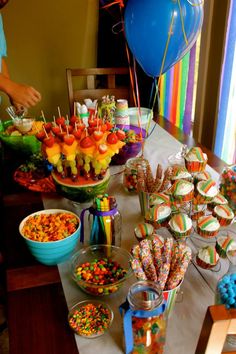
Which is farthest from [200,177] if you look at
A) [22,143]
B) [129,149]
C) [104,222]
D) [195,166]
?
[22,143]

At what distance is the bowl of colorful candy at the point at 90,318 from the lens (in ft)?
2.38

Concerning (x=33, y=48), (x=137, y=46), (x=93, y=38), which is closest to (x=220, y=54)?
(x=137, y=46)

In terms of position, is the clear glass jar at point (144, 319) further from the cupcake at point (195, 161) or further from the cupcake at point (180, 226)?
the cupcake at point (195, 161)

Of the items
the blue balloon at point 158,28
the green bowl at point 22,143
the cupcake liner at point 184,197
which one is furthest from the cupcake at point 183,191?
the green bowl at point 22,143

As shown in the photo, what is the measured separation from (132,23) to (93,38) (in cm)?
194

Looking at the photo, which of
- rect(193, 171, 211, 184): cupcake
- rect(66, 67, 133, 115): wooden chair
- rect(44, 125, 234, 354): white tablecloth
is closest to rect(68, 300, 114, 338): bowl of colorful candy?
rect(44, 125, 234, 354): white tablecloth

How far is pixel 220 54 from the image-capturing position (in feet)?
6.38

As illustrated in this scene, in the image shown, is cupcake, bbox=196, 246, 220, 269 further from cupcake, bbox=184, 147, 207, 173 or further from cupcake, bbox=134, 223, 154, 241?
cupcake, bbox=184, 147, 207, 173

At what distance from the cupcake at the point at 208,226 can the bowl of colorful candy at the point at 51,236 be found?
12.8 inches

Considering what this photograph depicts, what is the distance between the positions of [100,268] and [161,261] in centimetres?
16

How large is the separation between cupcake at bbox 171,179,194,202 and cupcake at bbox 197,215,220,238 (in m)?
0.08

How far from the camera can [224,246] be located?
850mm

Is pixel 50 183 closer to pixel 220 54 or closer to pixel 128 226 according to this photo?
pixel 128 226

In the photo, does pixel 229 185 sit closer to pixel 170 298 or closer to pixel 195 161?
pixel 195 161
